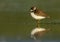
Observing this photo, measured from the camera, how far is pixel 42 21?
879 cm

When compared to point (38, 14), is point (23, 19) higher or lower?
higher

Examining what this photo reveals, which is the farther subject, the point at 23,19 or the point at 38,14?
the point at 23,19

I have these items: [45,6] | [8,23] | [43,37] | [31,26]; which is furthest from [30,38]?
[45,6]

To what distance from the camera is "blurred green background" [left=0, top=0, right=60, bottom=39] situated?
718 centimetres

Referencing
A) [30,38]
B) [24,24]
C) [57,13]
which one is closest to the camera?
[30,38]

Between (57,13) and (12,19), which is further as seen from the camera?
(57,13)

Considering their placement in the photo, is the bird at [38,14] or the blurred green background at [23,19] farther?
the bird at [38,14]

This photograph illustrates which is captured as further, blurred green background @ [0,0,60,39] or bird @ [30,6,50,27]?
bird @ [30,6,50,27]

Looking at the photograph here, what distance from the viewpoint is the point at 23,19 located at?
897cm

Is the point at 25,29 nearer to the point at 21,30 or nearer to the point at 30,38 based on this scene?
the point at 21,30

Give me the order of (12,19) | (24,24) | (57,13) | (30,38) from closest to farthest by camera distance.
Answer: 1. (30,38)
2. (24,24)
3. (12,19)
4. (57,13)

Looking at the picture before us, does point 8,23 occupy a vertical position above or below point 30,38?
above

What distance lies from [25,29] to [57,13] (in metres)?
2.19

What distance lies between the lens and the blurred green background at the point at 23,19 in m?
7.18
